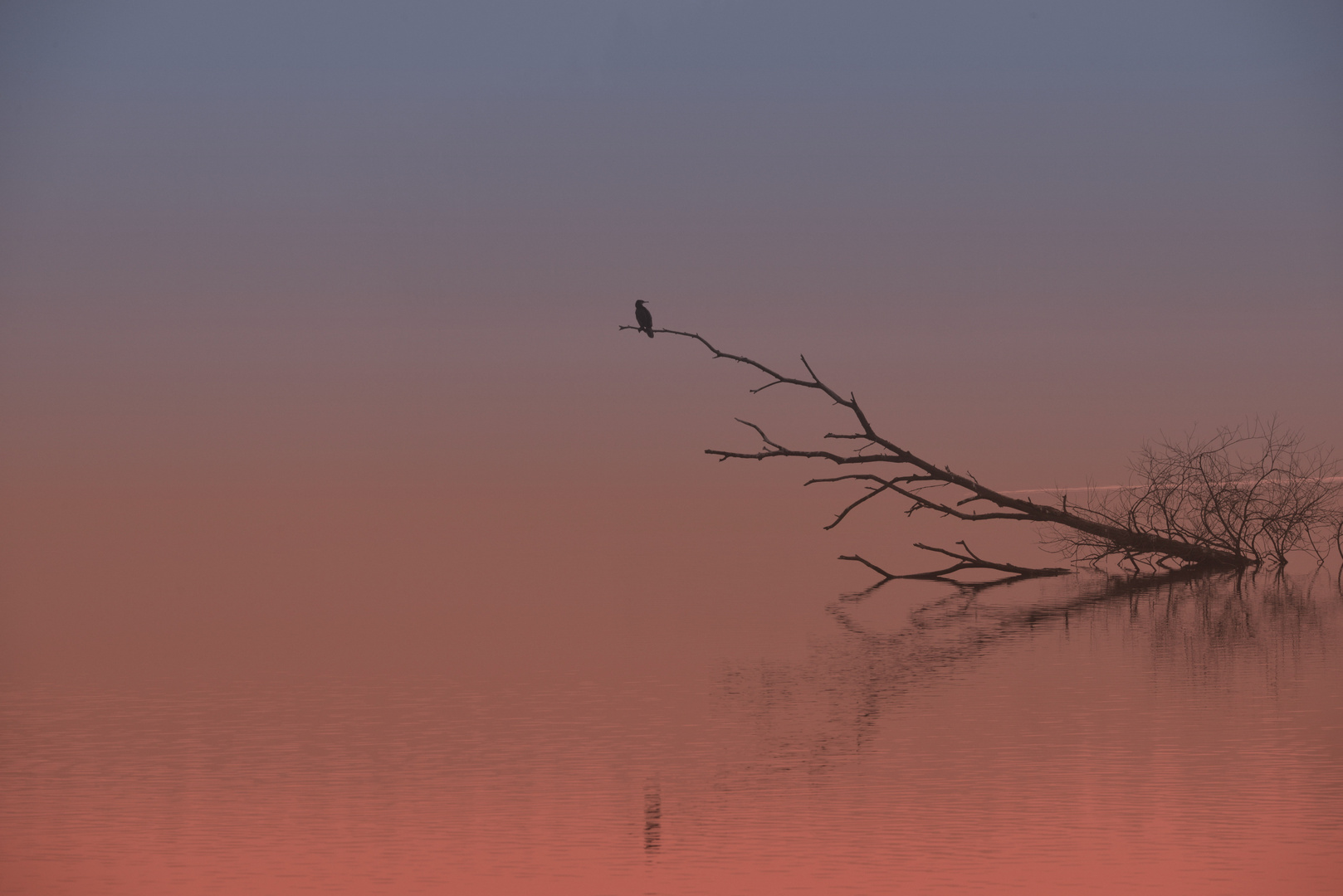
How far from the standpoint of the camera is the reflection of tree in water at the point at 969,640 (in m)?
11.3

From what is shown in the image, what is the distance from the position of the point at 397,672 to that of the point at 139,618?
23.5ft

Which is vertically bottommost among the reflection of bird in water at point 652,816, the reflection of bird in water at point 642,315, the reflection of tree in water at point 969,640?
the reflection of bird in water at point 652,816

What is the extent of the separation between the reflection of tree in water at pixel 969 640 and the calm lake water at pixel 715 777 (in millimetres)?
71

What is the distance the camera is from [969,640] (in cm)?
1622

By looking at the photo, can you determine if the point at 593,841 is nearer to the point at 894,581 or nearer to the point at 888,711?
the point at 888,711

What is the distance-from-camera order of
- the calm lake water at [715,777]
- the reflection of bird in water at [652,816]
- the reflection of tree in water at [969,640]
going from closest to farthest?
the calm lake water at [715,777] → the reflection of bird in water at [652,816] → the reflection of tree in water at [969,640]

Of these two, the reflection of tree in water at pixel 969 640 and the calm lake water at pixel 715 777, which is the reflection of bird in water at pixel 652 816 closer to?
the calm lake water at pixel 715 777

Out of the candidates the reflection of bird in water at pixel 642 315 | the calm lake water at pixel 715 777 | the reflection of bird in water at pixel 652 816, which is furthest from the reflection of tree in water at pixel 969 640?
the reflection of bird in water at pixel 642 315

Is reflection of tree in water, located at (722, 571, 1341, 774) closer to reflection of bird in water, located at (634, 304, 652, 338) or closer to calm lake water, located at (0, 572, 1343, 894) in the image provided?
calm lake water, located at (0, 572, 1343, 894)

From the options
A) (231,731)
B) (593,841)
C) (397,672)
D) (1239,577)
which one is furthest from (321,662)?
(1239,577)

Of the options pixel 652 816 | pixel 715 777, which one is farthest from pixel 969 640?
pixel 652 816

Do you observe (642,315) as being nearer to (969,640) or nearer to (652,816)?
(969,640)

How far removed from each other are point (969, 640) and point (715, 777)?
7.24 m

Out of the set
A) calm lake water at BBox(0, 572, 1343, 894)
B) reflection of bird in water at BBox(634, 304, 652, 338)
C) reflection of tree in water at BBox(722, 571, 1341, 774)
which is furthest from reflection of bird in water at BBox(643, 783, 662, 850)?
reflection of bird in water at BBox(634, 304, 652, 338)
